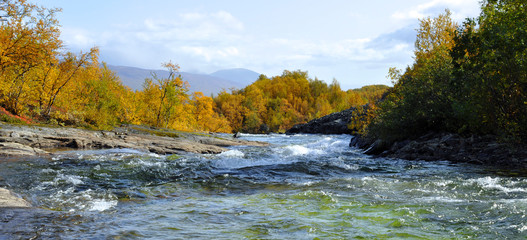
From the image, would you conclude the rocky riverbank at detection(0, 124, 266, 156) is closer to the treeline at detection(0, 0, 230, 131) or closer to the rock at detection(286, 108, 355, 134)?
the treeline at detection(0, 0, 230, 131)

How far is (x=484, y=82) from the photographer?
15.9 metres

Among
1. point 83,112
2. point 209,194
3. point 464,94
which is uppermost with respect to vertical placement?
point 464,94

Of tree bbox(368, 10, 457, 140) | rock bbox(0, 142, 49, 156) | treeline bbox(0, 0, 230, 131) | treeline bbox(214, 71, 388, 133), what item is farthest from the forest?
treeline bbox(214, 71, 388, 133)

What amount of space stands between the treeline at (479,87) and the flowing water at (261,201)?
11.2 feet

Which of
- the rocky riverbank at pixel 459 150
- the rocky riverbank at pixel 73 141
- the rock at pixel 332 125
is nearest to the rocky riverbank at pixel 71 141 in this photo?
the rocky riverbank at pixel 73 141

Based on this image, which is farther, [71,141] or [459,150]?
[71,141]

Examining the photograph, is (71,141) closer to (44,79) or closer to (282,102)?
(44,79)

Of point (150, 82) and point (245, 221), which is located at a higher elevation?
point (150, 82)

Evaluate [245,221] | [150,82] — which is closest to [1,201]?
[245,221]

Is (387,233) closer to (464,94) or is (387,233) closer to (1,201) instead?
(1,201)

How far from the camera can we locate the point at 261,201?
28.8ft

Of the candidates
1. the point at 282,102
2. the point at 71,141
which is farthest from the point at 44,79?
the point at 282,102

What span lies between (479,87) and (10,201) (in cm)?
1820

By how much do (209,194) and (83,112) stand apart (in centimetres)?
2299
